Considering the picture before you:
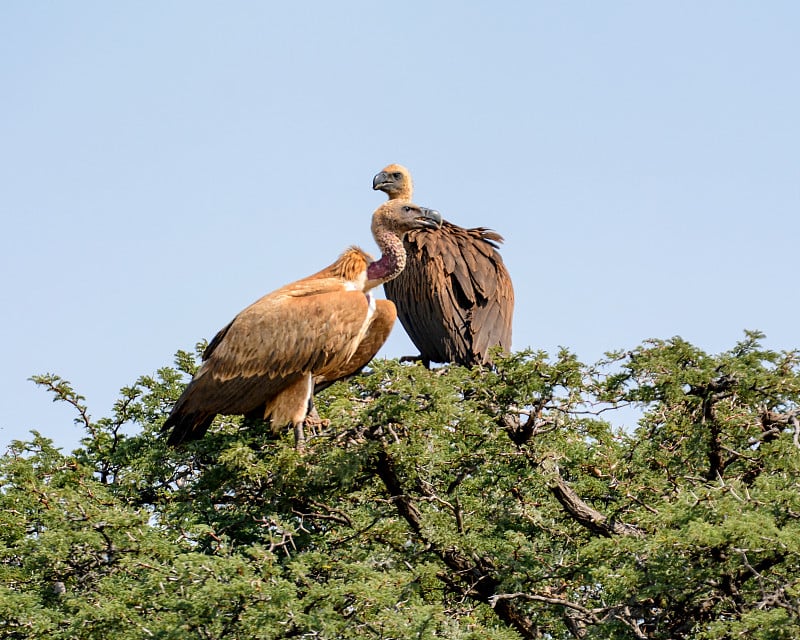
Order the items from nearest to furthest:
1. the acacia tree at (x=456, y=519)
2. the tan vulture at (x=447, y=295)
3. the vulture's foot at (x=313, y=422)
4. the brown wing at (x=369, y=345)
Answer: the acacia tree at (x=456, y=519) → the vulture's foot at (x=313, y=422) → the brown wing at (x=369, y=345) → the tan vulture at (x=447, y=295)

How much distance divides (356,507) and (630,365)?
1.88 m

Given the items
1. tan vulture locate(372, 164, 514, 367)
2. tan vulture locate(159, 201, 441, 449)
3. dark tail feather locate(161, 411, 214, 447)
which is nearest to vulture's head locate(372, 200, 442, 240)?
tan vulture locate(159, 201, 441, 449)

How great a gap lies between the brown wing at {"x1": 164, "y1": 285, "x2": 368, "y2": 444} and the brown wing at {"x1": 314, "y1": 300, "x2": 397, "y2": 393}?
0.26 metres

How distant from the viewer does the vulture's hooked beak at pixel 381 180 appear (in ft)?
38.0

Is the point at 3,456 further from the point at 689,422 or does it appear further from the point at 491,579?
the point at 689,422

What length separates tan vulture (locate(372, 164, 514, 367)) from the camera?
37.4 ft

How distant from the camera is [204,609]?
554cm

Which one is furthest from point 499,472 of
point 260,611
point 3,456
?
point 3,456

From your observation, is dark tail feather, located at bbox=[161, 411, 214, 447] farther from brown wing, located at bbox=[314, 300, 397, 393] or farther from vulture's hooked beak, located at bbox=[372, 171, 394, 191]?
Result: vulture's hooked beak, located at bbox=[372, 171, 394, 191]

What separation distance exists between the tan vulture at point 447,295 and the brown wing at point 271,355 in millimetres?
3402

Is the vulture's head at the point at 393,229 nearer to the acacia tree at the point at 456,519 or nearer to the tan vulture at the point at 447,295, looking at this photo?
the acacia tree at the point at 456,519

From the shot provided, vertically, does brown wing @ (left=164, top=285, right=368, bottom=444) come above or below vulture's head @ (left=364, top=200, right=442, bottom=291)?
below

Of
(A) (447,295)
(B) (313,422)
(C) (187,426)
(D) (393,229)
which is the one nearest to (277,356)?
(B) (313,422)

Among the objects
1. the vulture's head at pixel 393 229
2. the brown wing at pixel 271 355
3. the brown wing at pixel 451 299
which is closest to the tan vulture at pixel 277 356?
the brown wing at pixel 271 355
